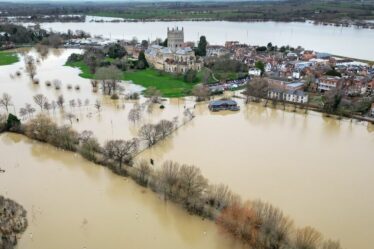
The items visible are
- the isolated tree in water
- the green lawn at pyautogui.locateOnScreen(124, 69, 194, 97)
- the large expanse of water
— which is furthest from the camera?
the large expanse of water

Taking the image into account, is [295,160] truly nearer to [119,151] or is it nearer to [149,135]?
[149,135]

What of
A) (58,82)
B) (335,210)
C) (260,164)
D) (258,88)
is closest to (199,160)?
(260,164)

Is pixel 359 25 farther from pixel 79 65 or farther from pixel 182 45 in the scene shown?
pixel 79 65

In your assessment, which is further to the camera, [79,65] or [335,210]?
[79,65]

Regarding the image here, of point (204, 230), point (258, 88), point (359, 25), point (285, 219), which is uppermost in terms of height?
point (359, 25)

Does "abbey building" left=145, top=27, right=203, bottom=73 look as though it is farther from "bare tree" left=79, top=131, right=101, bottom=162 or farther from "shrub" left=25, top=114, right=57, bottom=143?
"bare tree" left=79, top=131, right=101, bottom=162

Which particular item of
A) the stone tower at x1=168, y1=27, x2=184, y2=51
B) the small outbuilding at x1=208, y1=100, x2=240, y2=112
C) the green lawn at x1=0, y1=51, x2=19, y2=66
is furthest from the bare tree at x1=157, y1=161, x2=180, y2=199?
the stone tower at x1=168, y1=27, x2=184, y2=51

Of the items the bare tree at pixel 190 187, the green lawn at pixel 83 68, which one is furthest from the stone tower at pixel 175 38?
the bare tree at pixel 190 187
